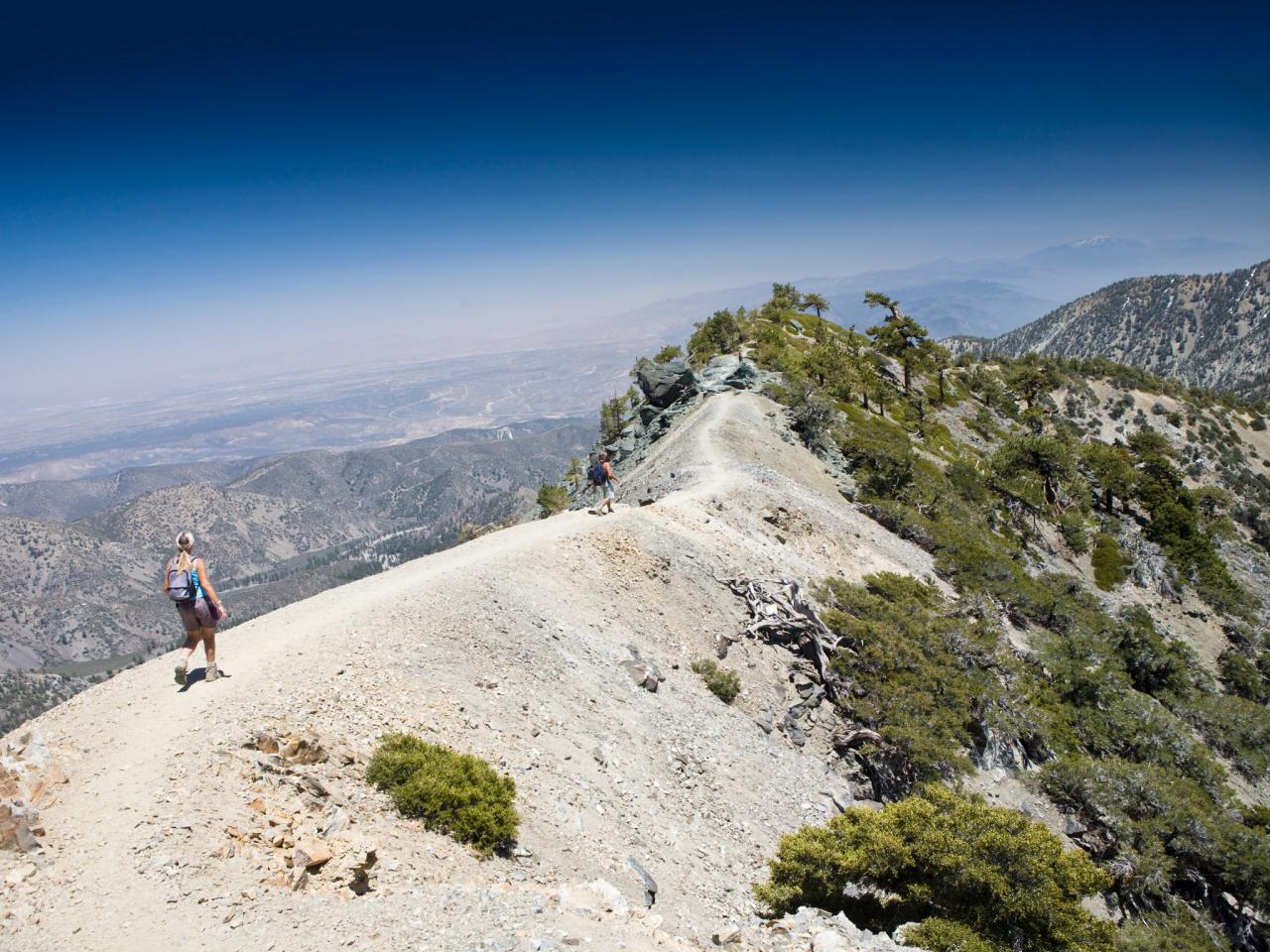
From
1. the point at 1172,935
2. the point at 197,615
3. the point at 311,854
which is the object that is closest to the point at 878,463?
the point at 1172,935

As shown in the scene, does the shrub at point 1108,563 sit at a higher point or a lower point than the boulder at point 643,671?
lower

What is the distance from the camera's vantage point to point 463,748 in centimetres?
1421

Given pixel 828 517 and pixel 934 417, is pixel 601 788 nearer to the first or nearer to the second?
pixel 828 517

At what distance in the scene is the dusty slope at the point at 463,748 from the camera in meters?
9.06

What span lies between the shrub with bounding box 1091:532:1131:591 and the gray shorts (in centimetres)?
6420

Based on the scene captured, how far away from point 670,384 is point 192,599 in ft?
151

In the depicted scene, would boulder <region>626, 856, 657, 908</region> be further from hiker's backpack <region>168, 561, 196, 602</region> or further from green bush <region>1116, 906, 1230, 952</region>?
green bush <region>1116, 906, 1230, 952</region>

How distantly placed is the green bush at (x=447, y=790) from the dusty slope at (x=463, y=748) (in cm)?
38

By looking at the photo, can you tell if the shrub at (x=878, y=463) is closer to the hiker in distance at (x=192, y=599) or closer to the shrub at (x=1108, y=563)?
the shrub at (x=1108, y=563)

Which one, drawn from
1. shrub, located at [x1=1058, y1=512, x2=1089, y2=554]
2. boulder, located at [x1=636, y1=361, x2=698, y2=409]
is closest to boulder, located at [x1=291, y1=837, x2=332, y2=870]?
boulder, located at [x1=636, y1=361, x2=698, y2=409]

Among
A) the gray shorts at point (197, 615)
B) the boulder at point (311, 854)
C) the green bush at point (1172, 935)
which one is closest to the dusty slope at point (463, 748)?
the boulder at point (311, 854)

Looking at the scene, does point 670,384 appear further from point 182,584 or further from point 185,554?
point 182,584

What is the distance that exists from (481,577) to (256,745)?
32.7ft

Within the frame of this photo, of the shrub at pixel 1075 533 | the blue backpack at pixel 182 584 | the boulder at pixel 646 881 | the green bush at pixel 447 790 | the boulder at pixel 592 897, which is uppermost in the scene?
the blue backpack at pixel 182 584
